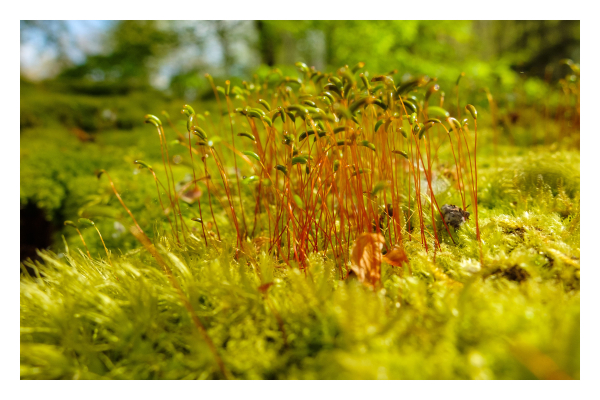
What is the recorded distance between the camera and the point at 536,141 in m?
2.87

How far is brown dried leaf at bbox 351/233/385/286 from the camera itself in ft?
3.18

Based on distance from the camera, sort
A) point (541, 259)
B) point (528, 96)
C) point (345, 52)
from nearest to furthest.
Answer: point (541, 259) < point (528, 96) < point (345, 52)

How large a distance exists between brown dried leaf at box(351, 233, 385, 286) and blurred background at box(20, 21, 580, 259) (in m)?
0.63

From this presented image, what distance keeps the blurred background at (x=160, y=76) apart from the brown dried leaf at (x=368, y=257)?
63 centimetres

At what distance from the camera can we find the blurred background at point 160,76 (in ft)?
7.19

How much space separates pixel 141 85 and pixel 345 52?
249cm

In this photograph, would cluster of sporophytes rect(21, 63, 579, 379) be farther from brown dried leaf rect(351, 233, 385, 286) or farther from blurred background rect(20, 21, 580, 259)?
blurred background rect(20, 21, 580, 259)

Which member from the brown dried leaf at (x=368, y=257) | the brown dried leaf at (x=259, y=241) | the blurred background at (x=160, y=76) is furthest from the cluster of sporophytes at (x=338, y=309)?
the blurred background at (x=160, y=76)

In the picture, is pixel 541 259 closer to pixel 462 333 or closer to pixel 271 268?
pixel 462 333
